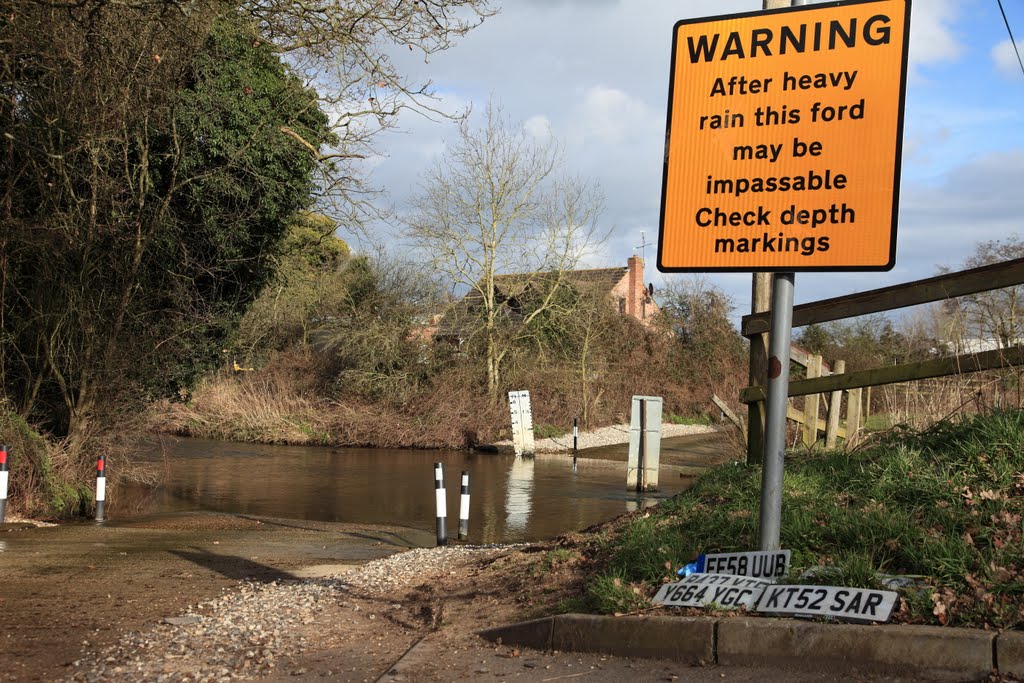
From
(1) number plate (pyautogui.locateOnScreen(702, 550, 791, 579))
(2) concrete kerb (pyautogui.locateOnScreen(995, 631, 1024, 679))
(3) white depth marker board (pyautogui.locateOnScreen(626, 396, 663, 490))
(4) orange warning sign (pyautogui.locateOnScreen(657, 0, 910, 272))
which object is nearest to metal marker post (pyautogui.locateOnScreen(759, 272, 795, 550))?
(4) orange warning sign (pyautogui.locateOnScreen(657, 0, 910, 272))

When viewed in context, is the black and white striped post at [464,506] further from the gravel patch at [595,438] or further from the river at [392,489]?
the gravel patch at [595,438]

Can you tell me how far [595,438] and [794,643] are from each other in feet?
95.7

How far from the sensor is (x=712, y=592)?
4.95 meters

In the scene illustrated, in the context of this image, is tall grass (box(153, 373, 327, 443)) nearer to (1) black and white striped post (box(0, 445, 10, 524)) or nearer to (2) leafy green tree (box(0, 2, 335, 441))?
(2) leafy green tree (box(0, 2, 335, 441))

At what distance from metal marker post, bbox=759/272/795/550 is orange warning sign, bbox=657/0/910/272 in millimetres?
175

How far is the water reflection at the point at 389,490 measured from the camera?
604 inches

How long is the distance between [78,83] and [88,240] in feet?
8.07

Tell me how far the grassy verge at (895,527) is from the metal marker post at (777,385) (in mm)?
671

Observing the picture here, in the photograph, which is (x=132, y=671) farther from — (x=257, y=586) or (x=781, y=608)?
(x=781, y=608)

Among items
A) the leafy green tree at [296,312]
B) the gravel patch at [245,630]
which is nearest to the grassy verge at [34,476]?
the gravel patch at [245,630]

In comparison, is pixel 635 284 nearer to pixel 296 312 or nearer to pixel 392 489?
pixel 296 312

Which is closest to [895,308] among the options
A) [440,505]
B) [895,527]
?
[895,527]

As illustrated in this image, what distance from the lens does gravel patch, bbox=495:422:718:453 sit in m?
30.6

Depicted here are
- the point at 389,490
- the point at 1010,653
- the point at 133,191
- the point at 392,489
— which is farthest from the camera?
the point at 392,489
